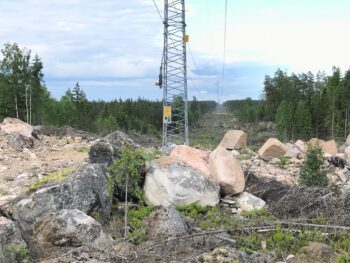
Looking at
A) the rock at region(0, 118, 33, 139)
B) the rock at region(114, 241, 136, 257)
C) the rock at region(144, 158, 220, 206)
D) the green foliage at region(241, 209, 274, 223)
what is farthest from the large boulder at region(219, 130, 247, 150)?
the rock at region(114, 241, 136, 257)

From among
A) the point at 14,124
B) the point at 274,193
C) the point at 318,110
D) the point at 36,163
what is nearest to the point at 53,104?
the point at 318,110

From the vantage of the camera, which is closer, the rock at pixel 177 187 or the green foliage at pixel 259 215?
the green foliage at pixel 259 215

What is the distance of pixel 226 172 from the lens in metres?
12.6

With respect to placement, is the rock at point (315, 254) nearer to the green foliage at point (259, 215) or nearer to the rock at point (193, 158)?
the green foliage at point (259, 215)

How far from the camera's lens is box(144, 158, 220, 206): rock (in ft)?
38.2

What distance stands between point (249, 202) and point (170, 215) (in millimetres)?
3096

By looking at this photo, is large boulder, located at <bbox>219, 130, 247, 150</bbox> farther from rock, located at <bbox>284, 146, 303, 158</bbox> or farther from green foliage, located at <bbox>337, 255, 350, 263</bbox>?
green foliage, located at <bbox>337, 255, 350, 263</bbox>

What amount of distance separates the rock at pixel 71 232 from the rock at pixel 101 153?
384 cm

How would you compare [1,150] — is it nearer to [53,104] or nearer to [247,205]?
[247,205]

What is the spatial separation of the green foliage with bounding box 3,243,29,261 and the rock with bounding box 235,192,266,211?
570 centimetres

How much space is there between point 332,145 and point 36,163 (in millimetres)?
14184

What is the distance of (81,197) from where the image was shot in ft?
32.7

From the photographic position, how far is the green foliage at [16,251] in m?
7.15

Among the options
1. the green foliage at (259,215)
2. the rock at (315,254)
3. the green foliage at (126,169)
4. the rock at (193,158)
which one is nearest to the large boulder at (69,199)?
the green foliage at (126,169)
